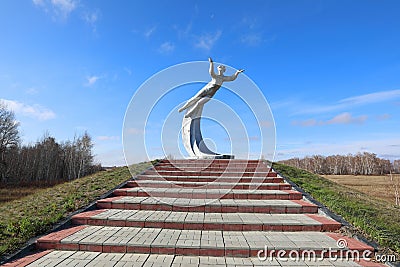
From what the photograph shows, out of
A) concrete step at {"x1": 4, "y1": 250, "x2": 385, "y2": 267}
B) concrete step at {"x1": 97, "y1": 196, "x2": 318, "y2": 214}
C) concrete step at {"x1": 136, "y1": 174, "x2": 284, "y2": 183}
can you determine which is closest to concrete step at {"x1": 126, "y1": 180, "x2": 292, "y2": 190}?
concrete step at {"x1": 136, "y1": 174, "x2": 284, "y2": 183}

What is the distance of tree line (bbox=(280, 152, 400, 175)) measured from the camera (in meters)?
53.3

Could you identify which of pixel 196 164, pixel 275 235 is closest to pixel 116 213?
pixel 275 235

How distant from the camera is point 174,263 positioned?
313 centimetres

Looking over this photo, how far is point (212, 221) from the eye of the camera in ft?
14.1

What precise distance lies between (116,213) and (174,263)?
2.02m

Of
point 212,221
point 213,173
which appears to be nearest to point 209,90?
point 213,173

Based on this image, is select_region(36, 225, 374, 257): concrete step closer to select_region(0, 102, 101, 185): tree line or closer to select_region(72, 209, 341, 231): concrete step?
select_region(72, 209, 341, 231): concrete step

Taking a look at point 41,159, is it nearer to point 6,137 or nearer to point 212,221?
point 6,137

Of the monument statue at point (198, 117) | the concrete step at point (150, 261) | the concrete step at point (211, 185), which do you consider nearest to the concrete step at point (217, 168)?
the concrete step at point (211, 185)

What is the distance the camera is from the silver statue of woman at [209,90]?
10.1 m

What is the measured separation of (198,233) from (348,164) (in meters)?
61.6

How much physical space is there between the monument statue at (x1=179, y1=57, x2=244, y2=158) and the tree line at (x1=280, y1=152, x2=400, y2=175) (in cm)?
4556

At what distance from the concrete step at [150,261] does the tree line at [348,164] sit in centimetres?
5200

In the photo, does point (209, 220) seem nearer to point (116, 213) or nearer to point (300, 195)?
point (116, 213)
